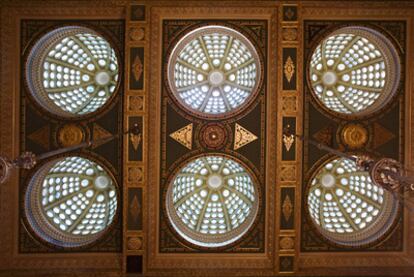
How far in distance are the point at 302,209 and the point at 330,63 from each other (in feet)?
15.4

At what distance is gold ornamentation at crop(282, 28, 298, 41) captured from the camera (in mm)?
10633

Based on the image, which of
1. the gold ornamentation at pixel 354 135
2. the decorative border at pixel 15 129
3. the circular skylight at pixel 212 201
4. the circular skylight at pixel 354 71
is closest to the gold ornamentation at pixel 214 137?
the circular skylight at pixel 212 201

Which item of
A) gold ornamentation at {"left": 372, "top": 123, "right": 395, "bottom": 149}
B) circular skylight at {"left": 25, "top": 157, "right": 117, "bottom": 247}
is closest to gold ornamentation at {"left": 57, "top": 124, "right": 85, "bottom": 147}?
circular skylight at {"left": 25, "top": 157, "right": 117, "bottom": 247}

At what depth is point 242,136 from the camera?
11.3m

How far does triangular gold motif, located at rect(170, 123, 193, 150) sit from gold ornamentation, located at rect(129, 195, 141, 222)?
2.07m

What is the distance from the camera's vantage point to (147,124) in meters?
11.0

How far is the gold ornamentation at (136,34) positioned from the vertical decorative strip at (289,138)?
12.5 ft

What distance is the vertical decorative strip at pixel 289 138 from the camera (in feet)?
34.9

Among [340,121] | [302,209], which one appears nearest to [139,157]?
[302,209]

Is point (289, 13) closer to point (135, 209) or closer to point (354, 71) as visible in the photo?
point (354, 71)

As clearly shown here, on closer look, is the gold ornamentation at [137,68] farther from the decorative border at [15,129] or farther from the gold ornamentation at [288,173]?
the gold ornamentation at [288,173]

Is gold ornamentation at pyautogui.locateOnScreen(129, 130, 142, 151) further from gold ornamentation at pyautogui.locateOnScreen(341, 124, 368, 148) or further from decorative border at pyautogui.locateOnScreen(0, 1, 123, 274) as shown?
gold ornamentation at pyautogui.locateOnScreen(341, 124, 368, 148)

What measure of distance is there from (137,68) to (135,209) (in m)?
4.04

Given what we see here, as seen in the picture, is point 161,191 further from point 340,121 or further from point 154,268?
point 340,121
